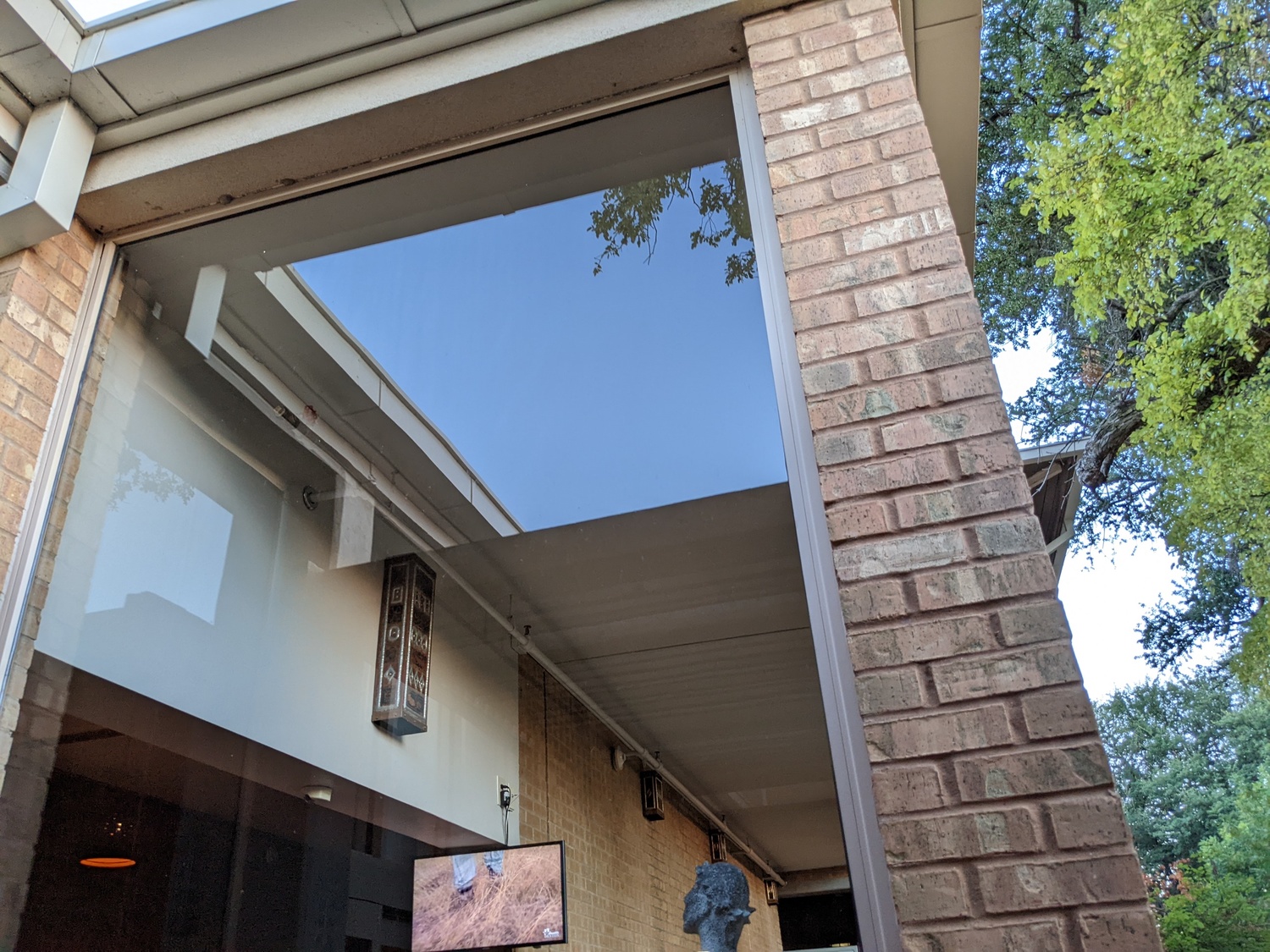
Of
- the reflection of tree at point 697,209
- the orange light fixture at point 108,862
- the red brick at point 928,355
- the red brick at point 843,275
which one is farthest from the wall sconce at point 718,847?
the orange light fixture at point 108,862

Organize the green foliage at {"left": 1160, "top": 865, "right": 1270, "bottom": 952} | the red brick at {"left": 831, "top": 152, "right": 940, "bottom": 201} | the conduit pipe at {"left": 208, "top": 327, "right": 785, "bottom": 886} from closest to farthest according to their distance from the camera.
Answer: the red brick at {"left": 831, "top": 152, "right": 940, "bottom": 201} < the conduit pipe at {"left": 208, "top": 327, "right": 785, "bottom": 886} < the green foliage at {"left": 1160, "top": 865, "right": 1270, "bottom": 952}

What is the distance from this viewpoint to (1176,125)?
477 cm

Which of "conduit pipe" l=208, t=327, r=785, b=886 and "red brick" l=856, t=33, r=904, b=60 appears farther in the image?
"conduit pipe" l=208, t=327, r=785, b=886

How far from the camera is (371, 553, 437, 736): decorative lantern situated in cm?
250

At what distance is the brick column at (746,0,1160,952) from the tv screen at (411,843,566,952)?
1.02 m

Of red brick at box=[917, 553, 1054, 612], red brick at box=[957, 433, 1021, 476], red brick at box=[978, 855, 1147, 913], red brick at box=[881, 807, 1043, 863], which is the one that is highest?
red brick at box=[957, 433, 1021, 476]

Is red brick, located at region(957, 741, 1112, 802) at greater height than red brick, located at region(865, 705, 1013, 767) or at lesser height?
lesser

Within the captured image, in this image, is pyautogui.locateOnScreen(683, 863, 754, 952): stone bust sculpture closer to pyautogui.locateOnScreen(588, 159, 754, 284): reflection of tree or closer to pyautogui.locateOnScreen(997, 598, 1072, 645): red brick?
pyautogui.locateOnScreen(997, 598, 1072, 645): red brick

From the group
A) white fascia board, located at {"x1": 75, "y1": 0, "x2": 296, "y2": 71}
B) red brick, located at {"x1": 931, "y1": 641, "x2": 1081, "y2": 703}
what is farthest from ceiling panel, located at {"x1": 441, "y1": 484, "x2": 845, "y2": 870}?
white fascia board, located at {"x1": 75, "y1": 0, "x2": 296, "y2": 71}

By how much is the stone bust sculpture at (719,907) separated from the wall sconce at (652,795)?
0.32 metres

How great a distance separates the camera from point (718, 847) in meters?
1.74

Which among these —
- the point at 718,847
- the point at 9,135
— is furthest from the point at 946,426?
the point at 9,135

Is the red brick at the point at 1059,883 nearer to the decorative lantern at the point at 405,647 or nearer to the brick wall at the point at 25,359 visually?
the decorative lantern at the point at 405,647

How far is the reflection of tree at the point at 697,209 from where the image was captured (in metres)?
2.07
